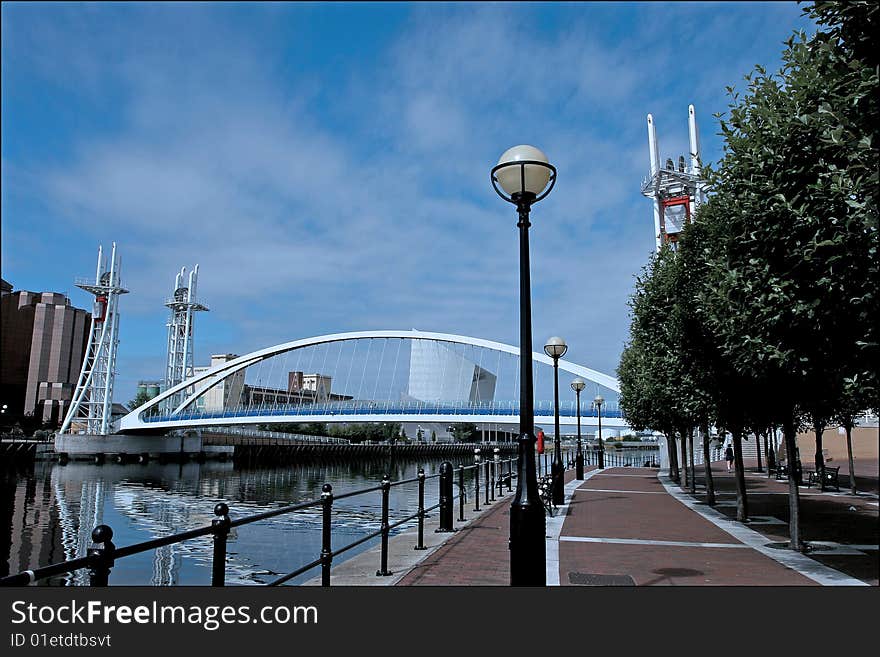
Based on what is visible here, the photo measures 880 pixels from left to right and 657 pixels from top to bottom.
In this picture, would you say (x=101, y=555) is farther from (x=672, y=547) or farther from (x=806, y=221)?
(x=672, y=547)

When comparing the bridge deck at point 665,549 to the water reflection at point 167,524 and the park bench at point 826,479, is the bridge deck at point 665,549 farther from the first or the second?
the water reflection at point 167,524

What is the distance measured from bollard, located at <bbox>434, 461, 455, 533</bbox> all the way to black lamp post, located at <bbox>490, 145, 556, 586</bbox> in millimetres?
5064

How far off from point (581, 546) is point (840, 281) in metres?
5.78

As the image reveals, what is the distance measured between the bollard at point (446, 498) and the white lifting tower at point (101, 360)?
7621 centimetres

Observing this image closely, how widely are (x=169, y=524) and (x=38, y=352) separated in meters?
96.2

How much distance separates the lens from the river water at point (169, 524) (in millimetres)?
13805

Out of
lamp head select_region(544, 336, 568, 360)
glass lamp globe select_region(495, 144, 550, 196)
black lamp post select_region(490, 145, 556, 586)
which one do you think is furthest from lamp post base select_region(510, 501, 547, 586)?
lamp head select_region(544, 336, 568, 360)

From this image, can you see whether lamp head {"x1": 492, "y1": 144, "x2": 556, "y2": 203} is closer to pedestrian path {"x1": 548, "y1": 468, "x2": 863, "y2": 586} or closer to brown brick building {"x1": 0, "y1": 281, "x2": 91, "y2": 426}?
pedestrian path {"x1": 548, "y1": 468, "x2": 863, "y2": 586}

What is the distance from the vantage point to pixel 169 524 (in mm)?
23078

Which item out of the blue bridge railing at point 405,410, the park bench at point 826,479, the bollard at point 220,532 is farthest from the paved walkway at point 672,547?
the blue bridge railing at point 405,410

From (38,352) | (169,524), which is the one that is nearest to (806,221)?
(169,524)

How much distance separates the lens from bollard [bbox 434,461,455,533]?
452 inches

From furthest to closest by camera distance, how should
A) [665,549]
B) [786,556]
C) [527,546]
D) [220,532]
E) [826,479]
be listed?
[826,479] → [665,549] → [786,556] → [527,546] → [220,532]
